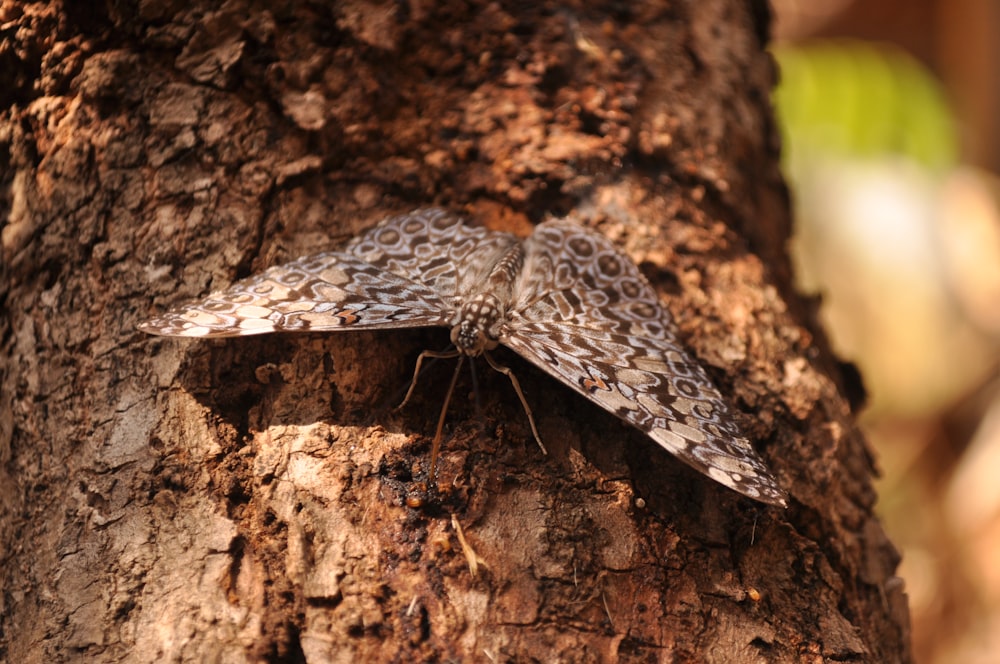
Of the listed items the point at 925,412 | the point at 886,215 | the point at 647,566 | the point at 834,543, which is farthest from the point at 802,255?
the point at 647,566

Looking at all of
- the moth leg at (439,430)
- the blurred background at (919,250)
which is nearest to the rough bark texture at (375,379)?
the moth leg at (439,430)

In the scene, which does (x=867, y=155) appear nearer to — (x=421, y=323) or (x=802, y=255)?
(x=802, y=255)

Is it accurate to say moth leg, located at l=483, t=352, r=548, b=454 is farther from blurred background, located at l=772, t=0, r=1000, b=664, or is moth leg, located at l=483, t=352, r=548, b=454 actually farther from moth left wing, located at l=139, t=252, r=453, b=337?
blurred background, located at l=772, t=0, r=1000, b=664

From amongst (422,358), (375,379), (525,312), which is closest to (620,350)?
(525,312)

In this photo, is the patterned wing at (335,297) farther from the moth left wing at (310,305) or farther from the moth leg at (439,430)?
the moth leg at (439,430)

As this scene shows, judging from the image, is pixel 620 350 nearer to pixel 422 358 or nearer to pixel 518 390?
pixel 518 390

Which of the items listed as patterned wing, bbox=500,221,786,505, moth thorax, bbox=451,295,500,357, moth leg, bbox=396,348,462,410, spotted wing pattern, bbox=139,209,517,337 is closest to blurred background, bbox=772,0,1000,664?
patterned wing, bbox=500,221,786,505
